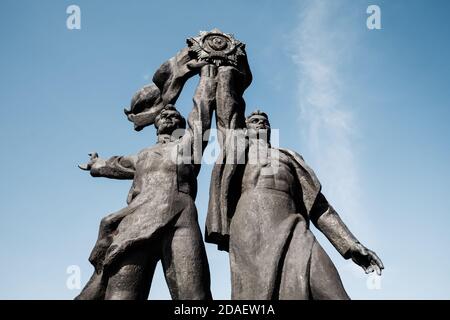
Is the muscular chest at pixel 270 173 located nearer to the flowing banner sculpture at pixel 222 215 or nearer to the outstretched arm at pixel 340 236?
the flowing banner sculpture at pixel 222 215

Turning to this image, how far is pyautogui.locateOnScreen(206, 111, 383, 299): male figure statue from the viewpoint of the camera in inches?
256

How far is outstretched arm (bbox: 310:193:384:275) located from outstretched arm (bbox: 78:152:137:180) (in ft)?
8.32

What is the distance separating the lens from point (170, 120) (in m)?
8.37

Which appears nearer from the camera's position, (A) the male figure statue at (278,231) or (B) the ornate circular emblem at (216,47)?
(A) the male figure statue at (278,231)

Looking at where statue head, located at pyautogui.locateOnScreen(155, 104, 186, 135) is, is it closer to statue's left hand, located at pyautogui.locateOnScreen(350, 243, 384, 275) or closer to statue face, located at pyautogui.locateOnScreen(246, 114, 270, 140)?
statue face, located at pyautogui.locateOnScreen(246, 114, 270, 140)

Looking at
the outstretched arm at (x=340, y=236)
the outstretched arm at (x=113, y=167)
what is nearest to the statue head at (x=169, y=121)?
the outstretched arm at (x=113, y=167)

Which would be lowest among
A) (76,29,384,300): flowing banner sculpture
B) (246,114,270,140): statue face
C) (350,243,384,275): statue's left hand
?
(350,243,384,275): statue's left hand

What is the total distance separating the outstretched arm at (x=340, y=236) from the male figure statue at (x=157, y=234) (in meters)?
1.56

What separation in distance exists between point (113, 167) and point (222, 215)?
1936 millimetres

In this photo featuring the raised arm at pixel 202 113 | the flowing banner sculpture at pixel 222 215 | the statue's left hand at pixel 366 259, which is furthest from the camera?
the raised arm at pixel 202 113

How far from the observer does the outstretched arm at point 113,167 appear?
27.3 feet

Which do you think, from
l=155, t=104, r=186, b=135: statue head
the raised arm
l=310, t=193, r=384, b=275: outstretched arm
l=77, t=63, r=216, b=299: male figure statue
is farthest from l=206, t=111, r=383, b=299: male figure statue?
l=155, t=104, r=186, b=135: statue head
